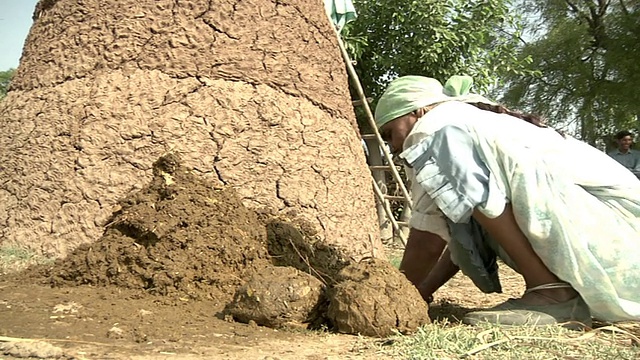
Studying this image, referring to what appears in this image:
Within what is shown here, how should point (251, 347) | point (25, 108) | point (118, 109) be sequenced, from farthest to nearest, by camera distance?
point (25, 108), point (118, 109), point (251, 347)

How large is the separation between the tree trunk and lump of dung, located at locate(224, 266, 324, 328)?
0.82m

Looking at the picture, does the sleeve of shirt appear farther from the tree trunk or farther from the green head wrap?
the tree trunk

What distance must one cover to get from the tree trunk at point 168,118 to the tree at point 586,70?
12.2 meters

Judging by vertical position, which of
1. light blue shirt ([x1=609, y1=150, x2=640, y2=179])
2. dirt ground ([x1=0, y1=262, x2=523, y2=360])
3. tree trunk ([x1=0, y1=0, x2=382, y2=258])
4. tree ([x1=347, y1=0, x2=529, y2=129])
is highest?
tree ([x1=347, y1=0, x2=529, y2=129])

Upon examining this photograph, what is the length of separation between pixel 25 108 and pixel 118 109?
2.08 feet

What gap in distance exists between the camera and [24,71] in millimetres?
3873

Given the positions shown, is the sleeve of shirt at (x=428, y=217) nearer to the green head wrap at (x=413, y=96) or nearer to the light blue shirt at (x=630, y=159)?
the green head wrap at (x=413, y=96)

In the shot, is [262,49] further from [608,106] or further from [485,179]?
[608,106]

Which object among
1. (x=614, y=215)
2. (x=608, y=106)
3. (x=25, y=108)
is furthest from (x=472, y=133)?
(x=608, y=106)

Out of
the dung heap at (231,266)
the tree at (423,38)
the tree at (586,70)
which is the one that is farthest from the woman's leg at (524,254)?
the tree at (586,70)

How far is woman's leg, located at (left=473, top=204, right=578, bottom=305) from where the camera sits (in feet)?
8.55

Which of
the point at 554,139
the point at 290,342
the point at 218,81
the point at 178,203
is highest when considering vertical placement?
the point at 218,81

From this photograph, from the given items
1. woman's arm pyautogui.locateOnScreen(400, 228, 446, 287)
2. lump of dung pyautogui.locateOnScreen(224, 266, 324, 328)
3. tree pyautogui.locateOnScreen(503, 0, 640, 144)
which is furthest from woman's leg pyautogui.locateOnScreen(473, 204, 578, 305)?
tree pyautogui.locateOnScreen(503, 0, 640, 144)

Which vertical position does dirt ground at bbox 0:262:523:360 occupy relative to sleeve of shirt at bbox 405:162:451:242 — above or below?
below
